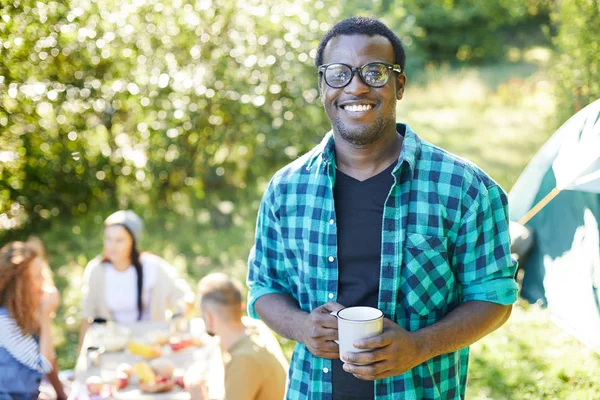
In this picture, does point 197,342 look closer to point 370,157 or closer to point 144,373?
point 144,373

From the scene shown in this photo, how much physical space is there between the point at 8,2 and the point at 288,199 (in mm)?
5358

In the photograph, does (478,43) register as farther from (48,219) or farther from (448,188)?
(448,188)

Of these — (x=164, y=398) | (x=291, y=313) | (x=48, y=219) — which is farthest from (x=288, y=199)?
(x=48, y=219)

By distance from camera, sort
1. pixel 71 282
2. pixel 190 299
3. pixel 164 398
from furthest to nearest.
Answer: pixel 71 282 < pixel 190 299 < pixel 164 398

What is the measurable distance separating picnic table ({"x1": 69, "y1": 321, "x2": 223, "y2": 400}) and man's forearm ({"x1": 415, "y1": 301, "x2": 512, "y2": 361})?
1.91 m

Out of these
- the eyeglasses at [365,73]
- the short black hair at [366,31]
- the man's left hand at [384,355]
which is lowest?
the man's left hand at [384,355]

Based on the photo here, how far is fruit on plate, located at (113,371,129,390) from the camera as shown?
3.54 metres

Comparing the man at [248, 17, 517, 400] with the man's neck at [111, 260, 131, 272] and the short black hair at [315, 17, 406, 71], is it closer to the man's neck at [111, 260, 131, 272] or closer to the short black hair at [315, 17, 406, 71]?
the short black hair at [315, 17, 406, 71]

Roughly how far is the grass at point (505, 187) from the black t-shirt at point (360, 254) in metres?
2.64

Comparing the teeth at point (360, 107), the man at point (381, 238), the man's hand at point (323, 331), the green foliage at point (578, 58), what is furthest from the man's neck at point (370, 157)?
the green foliage at point (578, 58)

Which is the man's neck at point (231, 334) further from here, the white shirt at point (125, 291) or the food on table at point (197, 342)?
the white shirt at point (125, 291)

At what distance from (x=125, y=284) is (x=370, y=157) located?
3190 millimetres

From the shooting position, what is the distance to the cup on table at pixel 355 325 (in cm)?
165

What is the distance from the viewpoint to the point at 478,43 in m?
20.9
